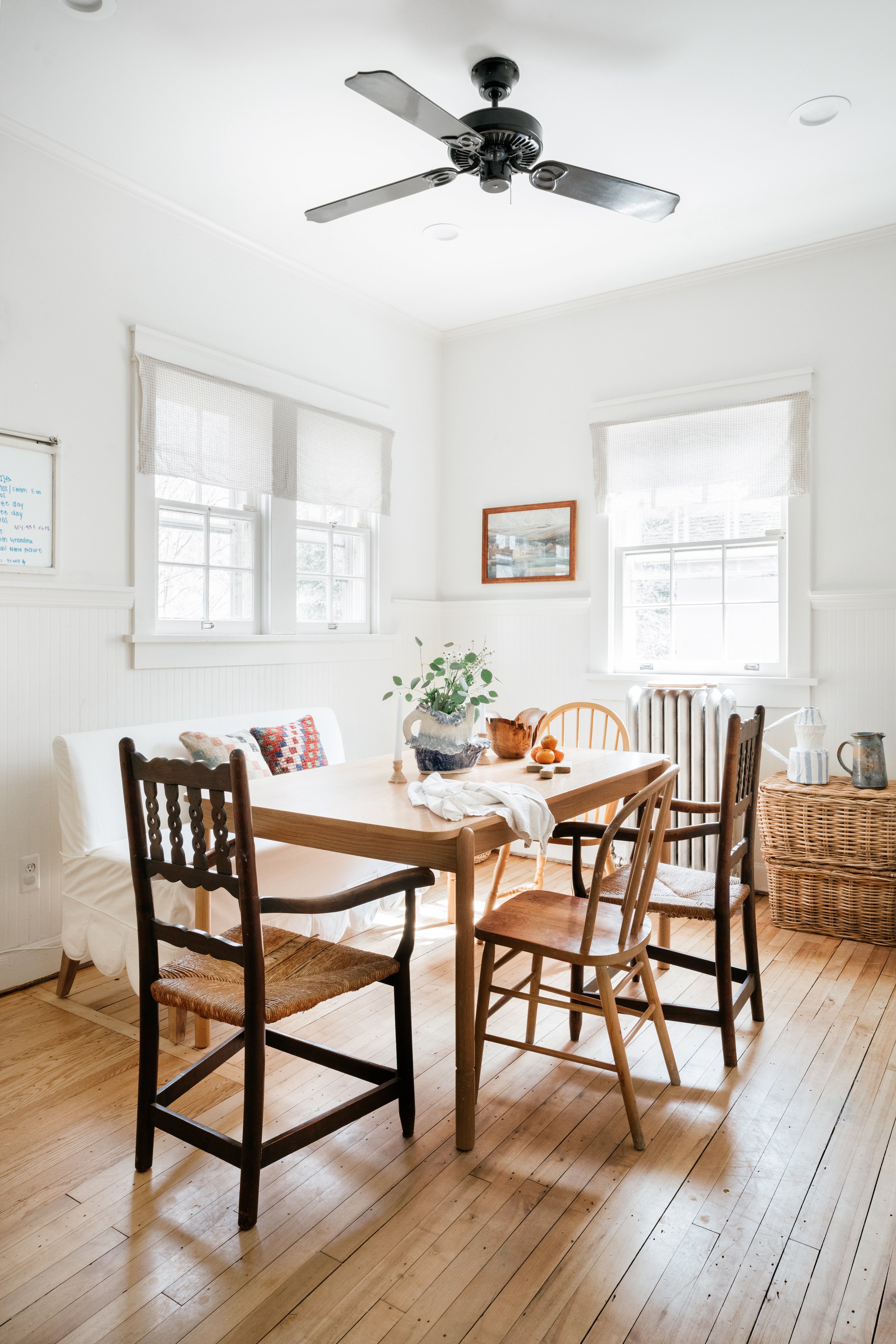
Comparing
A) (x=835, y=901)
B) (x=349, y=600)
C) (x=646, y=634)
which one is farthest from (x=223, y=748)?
(x=835, y=901)

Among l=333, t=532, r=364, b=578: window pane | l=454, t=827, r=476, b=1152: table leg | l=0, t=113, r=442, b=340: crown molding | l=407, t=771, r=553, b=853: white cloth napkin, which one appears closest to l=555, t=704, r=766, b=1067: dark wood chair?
l=407, t=771, r=553, b=853: white cloth napkin

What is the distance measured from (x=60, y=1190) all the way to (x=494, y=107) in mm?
3069

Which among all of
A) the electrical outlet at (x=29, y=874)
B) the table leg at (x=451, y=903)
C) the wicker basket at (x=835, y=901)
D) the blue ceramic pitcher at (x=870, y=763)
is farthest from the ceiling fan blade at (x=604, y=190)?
the electrical outlet at (x=29, y=874)

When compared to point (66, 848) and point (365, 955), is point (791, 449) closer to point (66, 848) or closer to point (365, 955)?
point (365, 955)

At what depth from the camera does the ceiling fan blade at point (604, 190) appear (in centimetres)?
251

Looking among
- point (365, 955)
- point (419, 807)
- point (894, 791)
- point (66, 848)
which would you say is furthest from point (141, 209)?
point (894, 791)

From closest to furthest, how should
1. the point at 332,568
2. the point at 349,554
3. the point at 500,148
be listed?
1. the point at 500,148
2. the point at 332,568
3. the point at 349,554

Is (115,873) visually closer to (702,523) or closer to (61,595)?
(61,595)

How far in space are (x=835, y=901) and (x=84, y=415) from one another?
3539 mm

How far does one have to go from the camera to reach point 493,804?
7.10 ft

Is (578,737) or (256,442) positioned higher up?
(256,442)

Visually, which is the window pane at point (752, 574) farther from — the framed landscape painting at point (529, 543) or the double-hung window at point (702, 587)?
the framed landscape painting at point (529, 543)

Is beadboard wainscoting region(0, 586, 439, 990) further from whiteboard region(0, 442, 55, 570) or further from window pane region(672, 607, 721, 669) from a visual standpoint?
window pane region(672, 607, 721, 669)

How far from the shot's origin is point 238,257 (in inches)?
153
